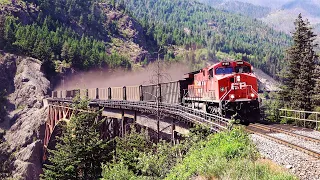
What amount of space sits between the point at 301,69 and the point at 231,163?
21.9 meters

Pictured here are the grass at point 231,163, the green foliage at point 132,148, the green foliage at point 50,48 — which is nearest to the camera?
the grass at point 231,163

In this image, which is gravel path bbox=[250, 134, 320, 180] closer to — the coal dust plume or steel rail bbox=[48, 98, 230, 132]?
steel rail bbox=[48, 98, 230, 132]

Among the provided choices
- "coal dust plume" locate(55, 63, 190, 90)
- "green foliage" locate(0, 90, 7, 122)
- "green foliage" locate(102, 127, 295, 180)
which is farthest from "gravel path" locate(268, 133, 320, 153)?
"coal dust plume" locate(55, 63, 190, 90)

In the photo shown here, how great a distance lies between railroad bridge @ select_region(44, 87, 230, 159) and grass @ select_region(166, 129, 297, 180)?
54.7 inches

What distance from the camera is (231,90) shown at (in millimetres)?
20656

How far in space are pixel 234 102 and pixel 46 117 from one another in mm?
43671

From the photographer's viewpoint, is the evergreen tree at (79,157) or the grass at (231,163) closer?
the grass at (231,163)

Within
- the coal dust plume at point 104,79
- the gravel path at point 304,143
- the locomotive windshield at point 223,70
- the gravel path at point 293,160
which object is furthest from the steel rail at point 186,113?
the coal dust plume at point 104,79

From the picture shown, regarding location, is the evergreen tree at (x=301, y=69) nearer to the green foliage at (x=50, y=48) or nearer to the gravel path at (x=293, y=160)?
the gravel path at (x=293, y=160)

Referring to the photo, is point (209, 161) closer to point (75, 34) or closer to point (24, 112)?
point (24, 112)

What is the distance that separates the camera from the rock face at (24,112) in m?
48.4

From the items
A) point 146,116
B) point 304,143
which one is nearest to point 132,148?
point 146,116

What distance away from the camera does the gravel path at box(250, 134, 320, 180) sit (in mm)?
8383

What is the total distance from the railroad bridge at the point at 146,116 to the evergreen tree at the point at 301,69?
36.1 ft
